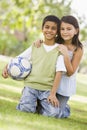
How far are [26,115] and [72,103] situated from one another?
10.1ft

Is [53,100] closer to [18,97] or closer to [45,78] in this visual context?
[45,78]

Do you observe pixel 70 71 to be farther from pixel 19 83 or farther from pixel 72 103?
pixel 19 83

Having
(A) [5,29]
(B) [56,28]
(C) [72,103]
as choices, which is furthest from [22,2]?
(A) [5,29]

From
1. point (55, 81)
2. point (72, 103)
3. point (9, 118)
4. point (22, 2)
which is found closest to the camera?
point (9, 118)

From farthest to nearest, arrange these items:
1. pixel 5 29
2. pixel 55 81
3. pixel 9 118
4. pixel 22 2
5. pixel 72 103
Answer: pixel 5 29, pixel 22 2, pixel 72 103, pixel 55 81, pixel 9 118

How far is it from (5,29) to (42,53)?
20228 millimetres

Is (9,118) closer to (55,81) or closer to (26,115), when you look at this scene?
(26,115)

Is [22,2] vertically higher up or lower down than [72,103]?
higher up

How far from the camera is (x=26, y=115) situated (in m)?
6.09

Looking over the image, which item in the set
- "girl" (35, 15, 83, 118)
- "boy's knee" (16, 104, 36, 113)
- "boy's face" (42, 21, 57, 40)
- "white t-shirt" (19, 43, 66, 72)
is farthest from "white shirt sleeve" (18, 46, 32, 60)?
"boy's knee" (16, 104, 36, 113)

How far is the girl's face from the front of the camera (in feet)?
21.4

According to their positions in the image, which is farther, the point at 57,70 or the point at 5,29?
the point at 5,29

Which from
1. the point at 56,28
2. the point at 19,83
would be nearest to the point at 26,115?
the point at 56,28

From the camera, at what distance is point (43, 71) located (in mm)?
6375
